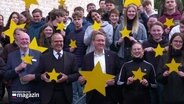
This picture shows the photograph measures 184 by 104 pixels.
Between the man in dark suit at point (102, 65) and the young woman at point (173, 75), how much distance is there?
67 centimetres

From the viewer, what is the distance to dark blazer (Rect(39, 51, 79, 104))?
21.5ft

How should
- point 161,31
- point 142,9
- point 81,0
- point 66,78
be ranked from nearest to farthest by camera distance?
point 66,78 → point 161,31 → point 142,9 → point 81,0

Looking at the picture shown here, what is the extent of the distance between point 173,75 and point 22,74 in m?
2.07

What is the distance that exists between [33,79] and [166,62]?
1.83 meters

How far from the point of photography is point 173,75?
646 cm

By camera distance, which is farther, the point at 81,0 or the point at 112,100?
the point at 81,0

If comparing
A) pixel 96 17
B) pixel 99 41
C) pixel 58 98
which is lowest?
pixel 58 98

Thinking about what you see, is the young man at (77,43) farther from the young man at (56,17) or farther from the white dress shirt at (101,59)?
the white dress shirt at (101,59)

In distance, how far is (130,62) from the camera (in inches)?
265

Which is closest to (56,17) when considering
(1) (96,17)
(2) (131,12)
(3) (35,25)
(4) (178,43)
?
(3) (35,25)

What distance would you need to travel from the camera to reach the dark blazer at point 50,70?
6543 millimetres

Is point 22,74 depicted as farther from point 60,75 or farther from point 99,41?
point 99,41

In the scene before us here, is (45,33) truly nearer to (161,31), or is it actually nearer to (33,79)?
(33,79)

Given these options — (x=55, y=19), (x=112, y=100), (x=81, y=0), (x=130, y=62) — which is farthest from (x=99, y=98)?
(x=81, y=0)
